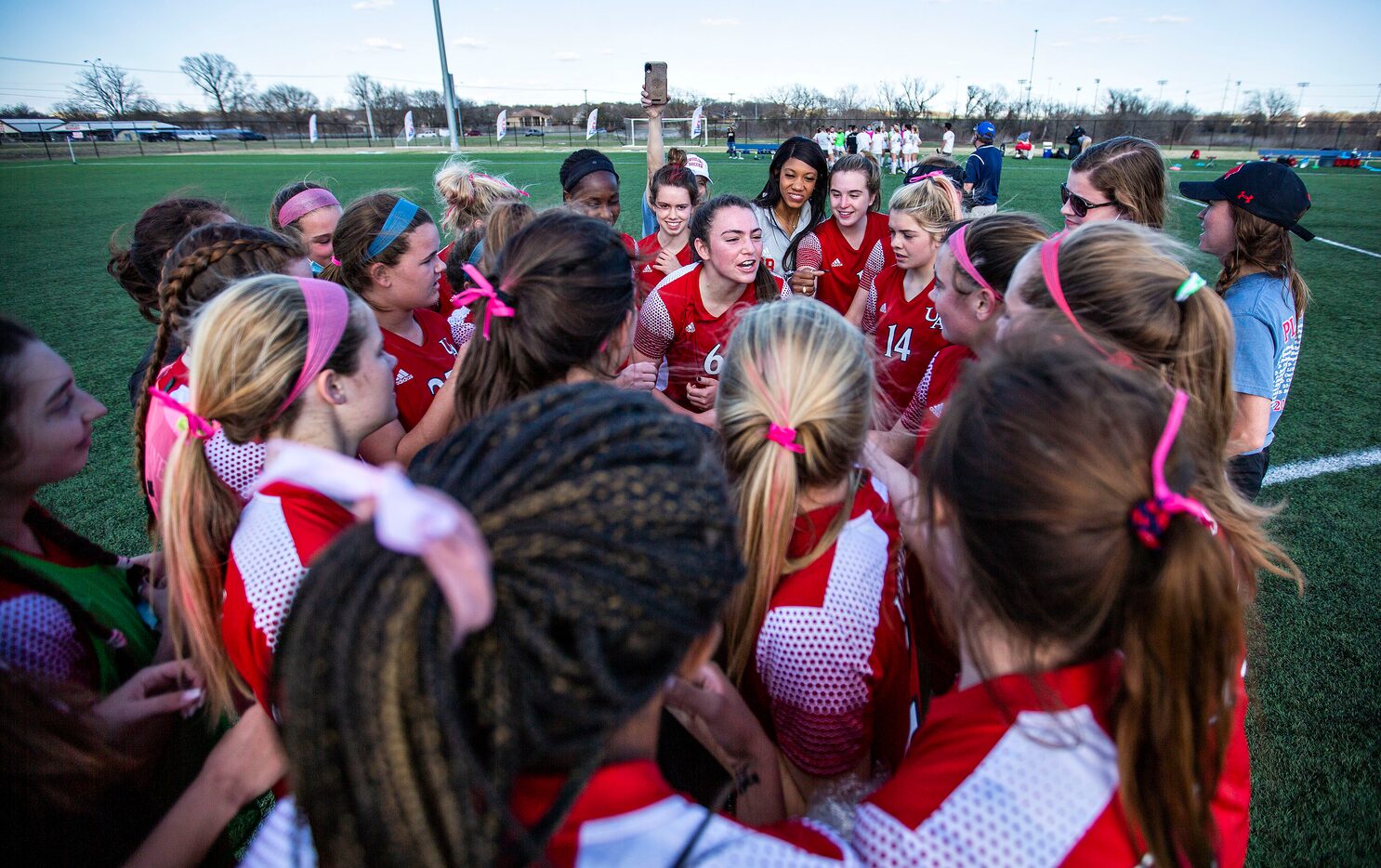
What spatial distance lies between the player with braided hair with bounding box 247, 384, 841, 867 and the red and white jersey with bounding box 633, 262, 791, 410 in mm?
2591

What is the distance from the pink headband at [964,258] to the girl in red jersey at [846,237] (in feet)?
6.59

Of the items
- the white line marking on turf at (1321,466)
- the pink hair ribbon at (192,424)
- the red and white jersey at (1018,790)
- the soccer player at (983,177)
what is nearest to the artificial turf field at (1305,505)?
the white line marking on turf at (1321,466)

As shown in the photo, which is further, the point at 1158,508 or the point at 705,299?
the point at 705,299

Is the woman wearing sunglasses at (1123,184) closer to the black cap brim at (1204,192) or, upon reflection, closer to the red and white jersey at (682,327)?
the black cap brim at (1204,192)

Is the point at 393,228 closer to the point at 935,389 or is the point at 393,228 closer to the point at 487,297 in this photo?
the point at 487,297

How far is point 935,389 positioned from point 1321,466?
11.9 ft

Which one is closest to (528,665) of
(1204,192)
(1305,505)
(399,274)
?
(399,274)

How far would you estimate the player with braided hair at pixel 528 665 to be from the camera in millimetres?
682

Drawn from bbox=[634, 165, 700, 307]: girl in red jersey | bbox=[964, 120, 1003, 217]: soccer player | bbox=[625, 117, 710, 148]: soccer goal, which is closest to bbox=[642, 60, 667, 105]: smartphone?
bbox=[634, 165, 700, 307]: girl in red jersey

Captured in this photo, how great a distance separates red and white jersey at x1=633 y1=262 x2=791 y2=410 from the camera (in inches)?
137

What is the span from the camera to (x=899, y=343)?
343cm

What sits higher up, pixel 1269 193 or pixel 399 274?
pixel 1269 193

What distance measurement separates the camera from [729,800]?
1875 mm

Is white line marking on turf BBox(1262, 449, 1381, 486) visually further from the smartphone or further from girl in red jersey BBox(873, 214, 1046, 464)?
the smartphone
